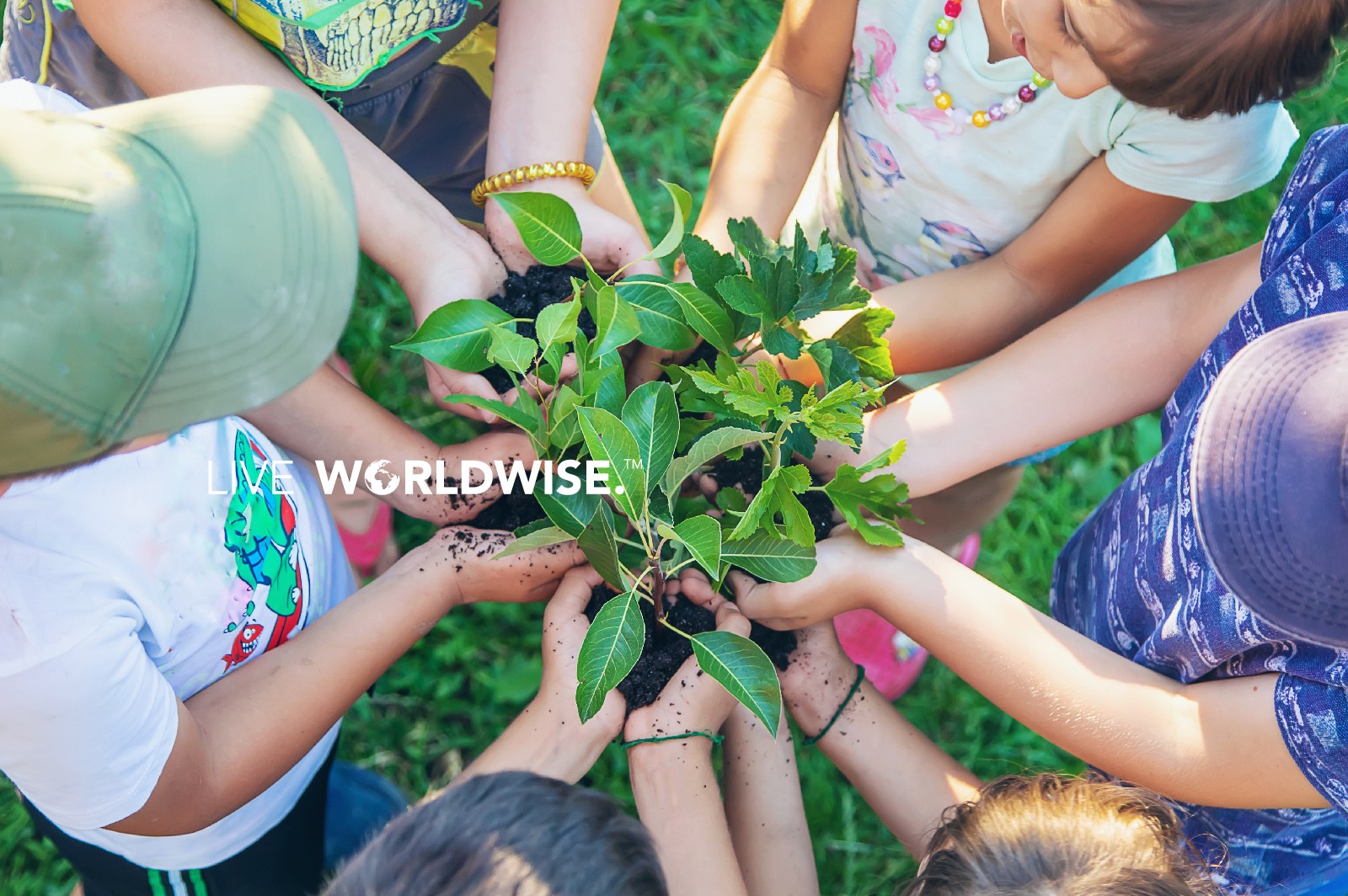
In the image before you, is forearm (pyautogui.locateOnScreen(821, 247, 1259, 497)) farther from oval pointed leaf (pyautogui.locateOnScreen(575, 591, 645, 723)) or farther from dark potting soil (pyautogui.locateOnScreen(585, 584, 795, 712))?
oval pointed leaf (pyautogui.locateOnScreen(575, 591, 645, 723))

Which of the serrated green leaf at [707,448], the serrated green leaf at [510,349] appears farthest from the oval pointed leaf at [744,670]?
the serrated green leaf at [510,349]

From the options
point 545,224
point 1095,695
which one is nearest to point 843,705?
point 1095,695

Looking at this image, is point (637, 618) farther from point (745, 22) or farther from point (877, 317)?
point (745, 22)

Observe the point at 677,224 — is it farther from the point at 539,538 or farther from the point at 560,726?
the point at 560,726

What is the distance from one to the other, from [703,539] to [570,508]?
0.68ft

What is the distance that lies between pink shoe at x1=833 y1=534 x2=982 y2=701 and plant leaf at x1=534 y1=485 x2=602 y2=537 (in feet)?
3.41

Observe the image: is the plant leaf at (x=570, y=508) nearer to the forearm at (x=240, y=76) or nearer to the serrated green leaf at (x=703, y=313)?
the serrated green leaf at (x=703, y=313)

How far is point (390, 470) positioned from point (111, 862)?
2.25 feet

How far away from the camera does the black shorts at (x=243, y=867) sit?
1.38 metres

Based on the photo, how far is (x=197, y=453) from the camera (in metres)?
1.29

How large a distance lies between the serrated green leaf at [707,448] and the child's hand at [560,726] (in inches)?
13.5

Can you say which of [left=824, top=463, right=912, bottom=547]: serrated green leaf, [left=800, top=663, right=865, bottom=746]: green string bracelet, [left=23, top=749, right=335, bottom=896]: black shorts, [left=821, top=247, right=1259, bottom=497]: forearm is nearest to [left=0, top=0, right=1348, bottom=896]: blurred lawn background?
[left=23, top=749, right=335, bottom=896]: black shorts

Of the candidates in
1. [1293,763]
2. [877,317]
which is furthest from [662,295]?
[1293,763]

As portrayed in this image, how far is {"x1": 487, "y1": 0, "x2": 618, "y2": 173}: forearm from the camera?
1502mm
